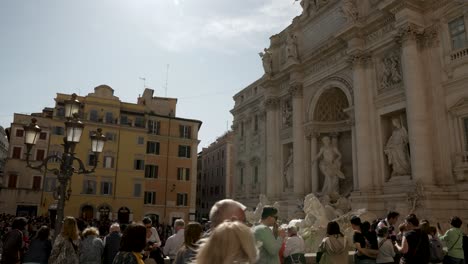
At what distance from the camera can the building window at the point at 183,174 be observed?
4399 centimetres

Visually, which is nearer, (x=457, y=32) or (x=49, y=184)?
(x=457, y=32)

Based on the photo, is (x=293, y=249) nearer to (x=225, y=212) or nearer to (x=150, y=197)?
(x=225, y=212)

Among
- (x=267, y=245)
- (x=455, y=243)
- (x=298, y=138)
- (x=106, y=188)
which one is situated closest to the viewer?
(x=267, y=245)

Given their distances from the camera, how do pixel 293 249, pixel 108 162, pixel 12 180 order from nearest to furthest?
pixel 293 249, pixel 12 180, pixel 108 162

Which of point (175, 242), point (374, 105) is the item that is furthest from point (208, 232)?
point (374, 105)

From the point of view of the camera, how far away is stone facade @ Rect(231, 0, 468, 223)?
14.8 m

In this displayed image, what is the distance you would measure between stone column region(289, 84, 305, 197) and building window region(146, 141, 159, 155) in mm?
23757

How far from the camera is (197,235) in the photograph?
4.89 m

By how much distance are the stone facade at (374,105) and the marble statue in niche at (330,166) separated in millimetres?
55

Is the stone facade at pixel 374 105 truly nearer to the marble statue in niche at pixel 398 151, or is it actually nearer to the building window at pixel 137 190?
the marble statue in niche at pixel 398 151

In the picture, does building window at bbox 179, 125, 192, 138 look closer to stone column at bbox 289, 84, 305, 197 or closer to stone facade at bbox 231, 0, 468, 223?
stone facade at bbox 231, 0, 468, 223

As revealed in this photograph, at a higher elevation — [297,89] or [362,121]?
[297,89]

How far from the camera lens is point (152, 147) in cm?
4356

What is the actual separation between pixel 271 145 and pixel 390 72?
32.2 ft
